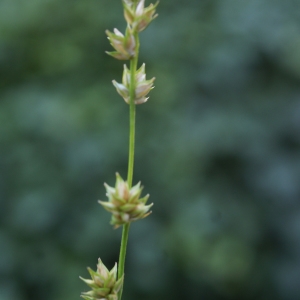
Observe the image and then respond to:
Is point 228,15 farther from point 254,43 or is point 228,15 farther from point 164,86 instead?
point 164,86

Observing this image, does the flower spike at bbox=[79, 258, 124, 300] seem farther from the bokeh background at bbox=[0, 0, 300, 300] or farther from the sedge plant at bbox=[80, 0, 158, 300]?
the bokeh background at bbox=[0, 0, 300, 300]

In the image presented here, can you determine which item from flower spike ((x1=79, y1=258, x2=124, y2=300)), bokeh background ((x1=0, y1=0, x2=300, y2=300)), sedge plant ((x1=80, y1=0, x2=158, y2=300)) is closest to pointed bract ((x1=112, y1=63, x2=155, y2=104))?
sedge plant ((x1=80, y1=0, x2=158, y2=300))

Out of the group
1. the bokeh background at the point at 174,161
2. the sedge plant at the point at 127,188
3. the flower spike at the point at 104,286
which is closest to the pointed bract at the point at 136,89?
the sedge plant at the point at 127,188

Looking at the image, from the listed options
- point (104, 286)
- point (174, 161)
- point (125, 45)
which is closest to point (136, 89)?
point (125, 45)

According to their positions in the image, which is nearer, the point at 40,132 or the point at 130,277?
the point at 130,277

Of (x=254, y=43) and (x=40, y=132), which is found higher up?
(x=254, y=43)

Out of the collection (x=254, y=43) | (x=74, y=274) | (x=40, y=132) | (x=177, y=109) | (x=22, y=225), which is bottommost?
(x=74, y=274)

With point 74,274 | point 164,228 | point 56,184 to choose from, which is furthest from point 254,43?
point 74,274

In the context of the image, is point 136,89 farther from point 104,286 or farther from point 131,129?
point 104,286
